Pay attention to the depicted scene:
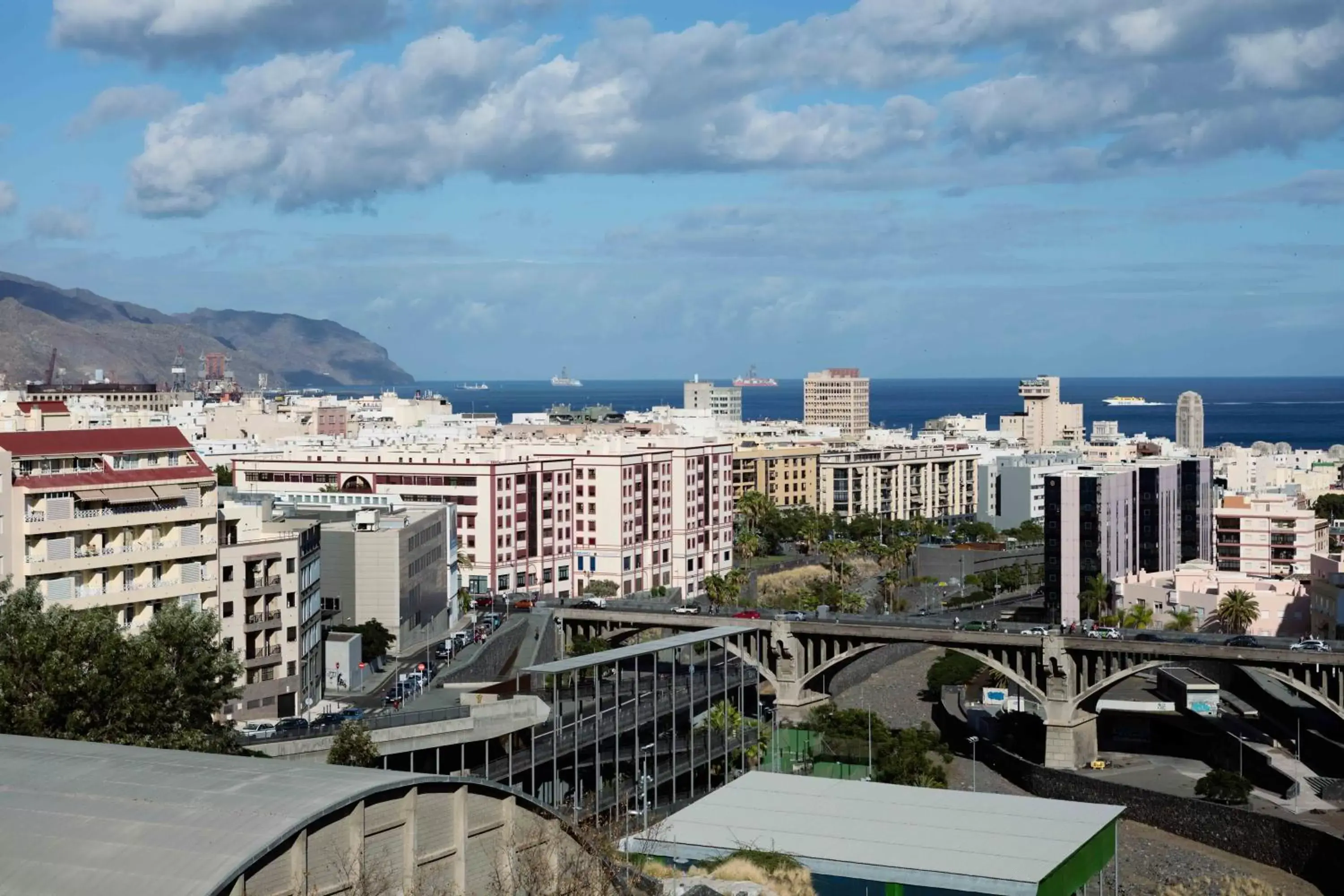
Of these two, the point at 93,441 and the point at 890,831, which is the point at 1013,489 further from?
the point at 890,831

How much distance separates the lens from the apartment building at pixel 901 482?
116m

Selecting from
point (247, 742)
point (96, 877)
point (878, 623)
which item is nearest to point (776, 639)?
point (878, 623)

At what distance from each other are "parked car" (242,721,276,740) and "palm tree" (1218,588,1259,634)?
1455 inches

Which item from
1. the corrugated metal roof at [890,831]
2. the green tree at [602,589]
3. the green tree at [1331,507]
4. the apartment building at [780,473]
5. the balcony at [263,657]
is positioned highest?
the apartment building at [780,473]

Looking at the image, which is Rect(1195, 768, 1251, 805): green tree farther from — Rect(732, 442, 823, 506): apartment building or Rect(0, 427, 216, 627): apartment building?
Rect(732, 442, 823, 506): apartment building

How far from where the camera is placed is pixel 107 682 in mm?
31672

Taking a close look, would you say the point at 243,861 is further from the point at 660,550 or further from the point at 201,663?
the point at 660,550

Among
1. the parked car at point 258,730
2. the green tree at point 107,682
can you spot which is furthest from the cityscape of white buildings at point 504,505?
the green tree at point 107,682

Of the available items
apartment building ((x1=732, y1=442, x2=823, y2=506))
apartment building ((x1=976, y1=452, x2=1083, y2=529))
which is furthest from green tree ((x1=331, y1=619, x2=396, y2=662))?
apartment building ((x1=976, y1=452, x2=1083, y2=529))

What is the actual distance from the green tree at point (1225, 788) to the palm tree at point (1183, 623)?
17.2 m

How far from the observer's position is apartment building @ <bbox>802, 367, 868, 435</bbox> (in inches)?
7726

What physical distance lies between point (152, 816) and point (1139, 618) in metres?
52.0

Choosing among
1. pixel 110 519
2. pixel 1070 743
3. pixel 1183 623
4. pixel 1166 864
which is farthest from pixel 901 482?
pixel 110 519

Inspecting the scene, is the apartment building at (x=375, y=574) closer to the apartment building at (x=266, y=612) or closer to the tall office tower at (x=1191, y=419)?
the apartment building at (x=266, y=612)
